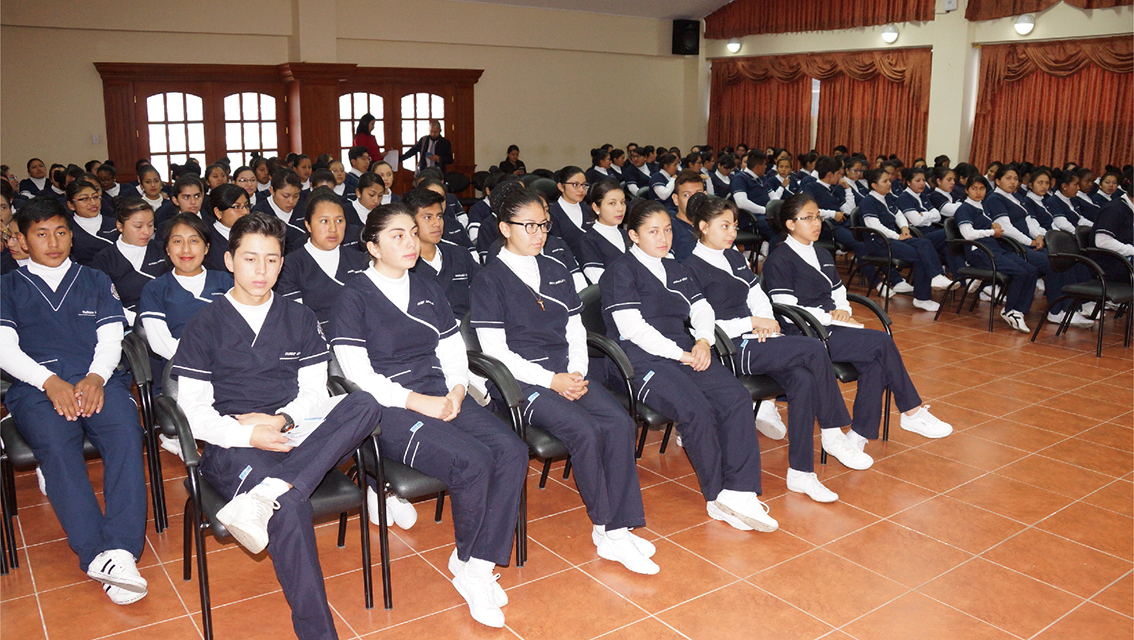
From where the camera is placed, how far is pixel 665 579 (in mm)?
2947

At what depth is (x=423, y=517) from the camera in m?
3.41

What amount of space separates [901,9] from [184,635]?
11.6 metres

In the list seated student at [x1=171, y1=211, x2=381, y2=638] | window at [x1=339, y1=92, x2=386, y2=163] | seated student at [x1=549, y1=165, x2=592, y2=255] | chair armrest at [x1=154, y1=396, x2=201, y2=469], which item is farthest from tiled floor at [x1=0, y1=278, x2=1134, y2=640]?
window at [x1=339, y1=92, x2=386, y2=163]

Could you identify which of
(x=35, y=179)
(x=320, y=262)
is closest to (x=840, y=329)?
(x=320, y=262)

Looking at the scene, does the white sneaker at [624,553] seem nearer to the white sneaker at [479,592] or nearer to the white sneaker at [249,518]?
the white sneaker at [479,592]

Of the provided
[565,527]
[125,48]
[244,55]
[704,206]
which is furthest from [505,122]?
[565,527]

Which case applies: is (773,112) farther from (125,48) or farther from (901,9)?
(125,48)

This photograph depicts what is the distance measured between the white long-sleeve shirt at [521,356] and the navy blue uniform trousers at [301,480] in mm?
749

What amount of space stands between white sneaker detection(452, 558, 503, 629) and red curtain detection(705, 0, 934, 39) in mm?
10912

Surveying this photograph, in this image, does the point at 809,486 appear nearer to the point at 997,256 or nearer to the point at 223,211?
the point at 223,211

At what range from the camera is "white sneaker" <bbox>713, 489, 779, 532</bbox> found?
3.27 metres

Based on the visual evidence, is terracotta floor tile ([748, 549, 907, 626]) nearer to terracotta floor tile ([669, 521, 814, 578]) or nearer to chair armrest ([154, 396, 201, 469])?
terracotta floor tile ([669, 521, 814, 578])

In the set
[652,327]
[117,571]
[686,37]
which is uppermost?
[686,37]

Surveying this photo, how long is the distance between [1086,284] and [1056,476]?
8.52ft
